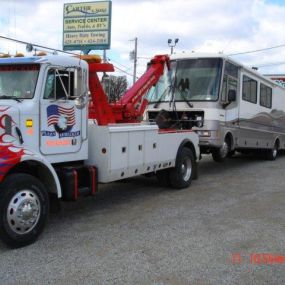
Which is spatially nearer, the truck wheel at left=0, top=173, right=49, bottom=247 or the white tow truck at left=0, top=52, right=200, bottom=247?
the truck wheel at left=0, top=173, right=49, bottom=247

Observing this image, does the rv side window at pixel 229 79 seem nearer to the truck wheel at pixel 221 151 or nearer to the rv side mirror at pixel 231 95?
the rv side mirror at pixel 231 95

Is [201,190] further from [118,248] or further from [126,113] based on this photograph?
[118,248]

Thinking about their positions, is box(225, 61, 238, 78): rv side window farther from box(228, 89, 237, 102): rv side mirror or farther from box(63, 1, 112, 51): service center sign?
box(63, 1, 112, 51): service center sign

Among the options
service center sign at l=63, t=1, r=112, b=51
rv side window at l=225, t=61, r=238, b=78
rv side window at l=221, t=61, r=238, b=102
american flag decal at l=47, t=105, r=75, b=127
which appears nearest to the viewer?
american flag decal at l=47, t=105, r=75, b=127

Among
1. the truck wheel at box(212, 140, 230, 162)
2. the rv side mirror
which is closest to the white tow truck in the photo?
the truck wheel at box(212, 140, 230, 162)

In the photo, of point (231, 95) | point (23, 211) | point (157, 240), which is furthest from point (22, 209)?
point (231, 95)

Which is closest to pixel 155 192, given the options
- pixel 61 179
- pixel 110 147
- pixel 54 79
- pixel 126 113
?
pixel 126 113

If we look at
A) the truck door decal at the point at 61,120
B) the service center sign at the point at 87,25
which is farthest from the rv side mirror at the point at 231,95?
the service center sign at the point at 87,25

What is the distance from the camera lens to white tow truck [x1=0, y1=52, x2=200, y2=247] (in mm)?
6004

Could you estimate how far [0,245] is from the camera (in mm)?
6137

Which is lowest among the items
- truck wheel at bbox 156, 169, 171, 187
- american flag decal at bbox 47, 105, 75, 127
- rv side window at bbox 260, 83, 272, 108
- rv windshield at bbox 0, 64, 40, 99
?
truck wheel at bbox 156, 169, 171, 187

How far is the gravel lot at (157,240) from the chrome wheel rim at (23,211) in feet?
0.91

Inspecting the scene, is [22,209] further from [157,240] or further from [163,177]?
[163,177]

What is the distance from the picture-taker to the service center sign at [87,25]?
31.7 meters
